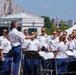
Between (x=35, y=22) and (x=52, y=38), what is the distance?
205 ft

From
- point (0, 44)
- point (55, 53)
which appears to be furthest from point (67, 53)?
point (0, 44)

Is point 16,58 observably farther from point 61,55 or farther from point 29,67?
point 61,55

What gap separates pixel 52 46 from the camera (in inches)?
578

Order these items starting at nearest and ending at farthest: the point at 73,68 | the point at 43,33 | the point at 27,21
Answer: the point at 73,68
the point at 43,33
the point at 27,21

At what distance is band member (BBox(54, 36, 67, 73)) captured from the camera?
1392cm

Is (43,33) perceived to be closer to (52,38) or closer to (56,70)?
(52,38)

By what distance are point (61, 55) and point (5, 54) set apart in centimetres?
201

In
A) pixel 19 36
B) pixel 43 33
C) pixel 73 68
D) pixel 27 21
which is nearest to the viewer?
pixel 19 36

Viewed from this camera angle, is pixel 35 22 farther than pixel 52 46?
Yes

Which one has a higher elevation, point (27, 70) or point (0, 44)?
point (0, 44)

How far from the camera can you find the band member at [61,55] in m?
13.9

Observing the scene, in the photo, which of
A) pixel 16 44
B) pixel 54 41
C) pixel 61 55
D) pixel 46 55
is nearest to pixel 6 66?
pixel 16 44

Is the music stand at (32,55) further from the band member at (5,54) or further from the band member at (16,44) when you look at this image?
the band member at (5,54)

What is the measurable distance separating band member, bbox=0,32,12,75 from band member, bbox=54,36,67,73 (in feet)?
5.67
